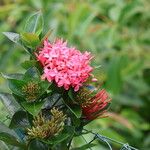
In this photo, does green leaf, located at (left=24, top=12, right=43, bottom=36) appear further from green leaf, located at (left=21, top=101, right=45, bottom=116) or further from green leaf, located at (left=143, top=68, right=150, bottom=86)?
green leaf, located at (left=143, top=68, right=150, bottom=86)

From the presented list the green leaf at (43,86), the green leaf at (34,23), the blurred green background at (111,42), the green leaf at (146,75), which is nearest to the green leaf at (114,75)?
the blurred green background at (111,42)

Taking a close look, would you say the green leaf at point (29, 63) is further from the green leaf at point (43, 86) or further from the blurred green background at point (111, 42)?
the blurred green background at point (111, 42)

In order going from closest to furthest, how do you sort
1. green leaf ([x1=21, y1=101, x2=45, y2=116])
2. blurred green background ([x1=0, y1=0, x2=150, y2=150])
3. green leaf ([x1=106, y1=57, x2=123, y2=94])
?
green leaf ([x1=21, y1=101, x2=45, y2=116]) → blurred green background ([x1=0, y1=0, x2=150, y2=150]) → green leaf ([x1=106, y1=57, x2=123, y2=94])

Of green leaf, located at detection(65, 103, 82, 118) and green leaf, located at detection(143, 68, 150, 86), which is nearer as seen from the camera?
green leaf, located at detection(65, 103, 82, 118)

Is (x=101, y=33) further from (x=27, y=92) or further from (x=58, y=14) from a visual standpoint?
(x=27, y=92)

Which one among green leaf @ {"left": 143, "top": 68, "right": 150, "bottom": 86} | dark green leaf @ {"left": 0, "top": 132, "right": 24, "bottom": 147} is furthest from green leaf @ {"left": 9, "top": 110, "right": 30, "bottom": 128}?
green leaf @ {"left": 143, "top": 68, "right": 150, "bottom": 86}
